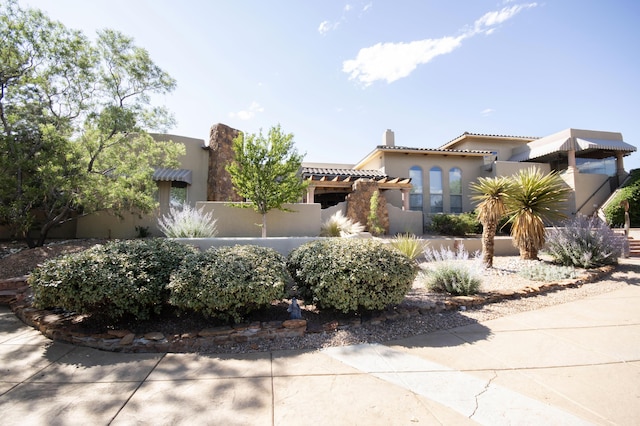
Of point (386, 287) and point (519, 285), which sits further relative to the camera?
point (519, 285)

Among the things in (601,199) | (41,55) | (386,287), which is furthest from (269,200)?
(601,199)

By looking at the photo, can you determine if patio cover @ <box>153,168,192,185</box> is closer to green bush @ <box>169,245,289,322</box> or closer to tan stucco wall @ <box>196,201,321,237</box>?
tan stucco wall @ <box>196,201,321,237</box>

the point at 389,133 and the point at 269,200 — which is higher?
the point at 389,133

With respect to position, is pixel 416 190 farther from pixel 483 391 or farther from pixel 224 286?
pixel 483 391

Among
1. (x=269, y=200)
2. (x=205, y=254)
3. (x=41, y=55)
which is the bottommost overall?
(x=205, y=254)

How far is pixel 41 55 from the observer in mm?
9008

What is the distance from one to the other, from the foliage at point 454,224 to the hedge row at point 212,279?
447 inches

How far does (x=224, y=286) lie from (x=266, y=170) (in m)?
7.04

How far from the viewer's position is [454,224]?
14.8 m

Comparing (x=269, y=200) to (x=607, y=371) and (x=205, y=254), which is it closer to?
(x=205, y=254)

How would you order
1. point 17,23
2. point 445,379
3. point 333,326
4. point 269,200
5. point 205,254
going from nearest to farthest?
point 445,379 < point 333,326 < point 205,254 < point 17,23 < point 269,200

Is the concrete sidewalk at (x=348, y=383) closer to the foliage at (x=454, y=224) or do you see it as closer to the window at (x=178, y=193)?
the foliage at (x=454, y=224)

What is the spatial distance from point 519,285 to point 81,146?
1288 cm

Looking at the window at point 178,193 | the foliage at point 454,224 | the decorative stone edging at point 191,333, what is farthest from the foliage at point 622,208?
the window at point 178,193
